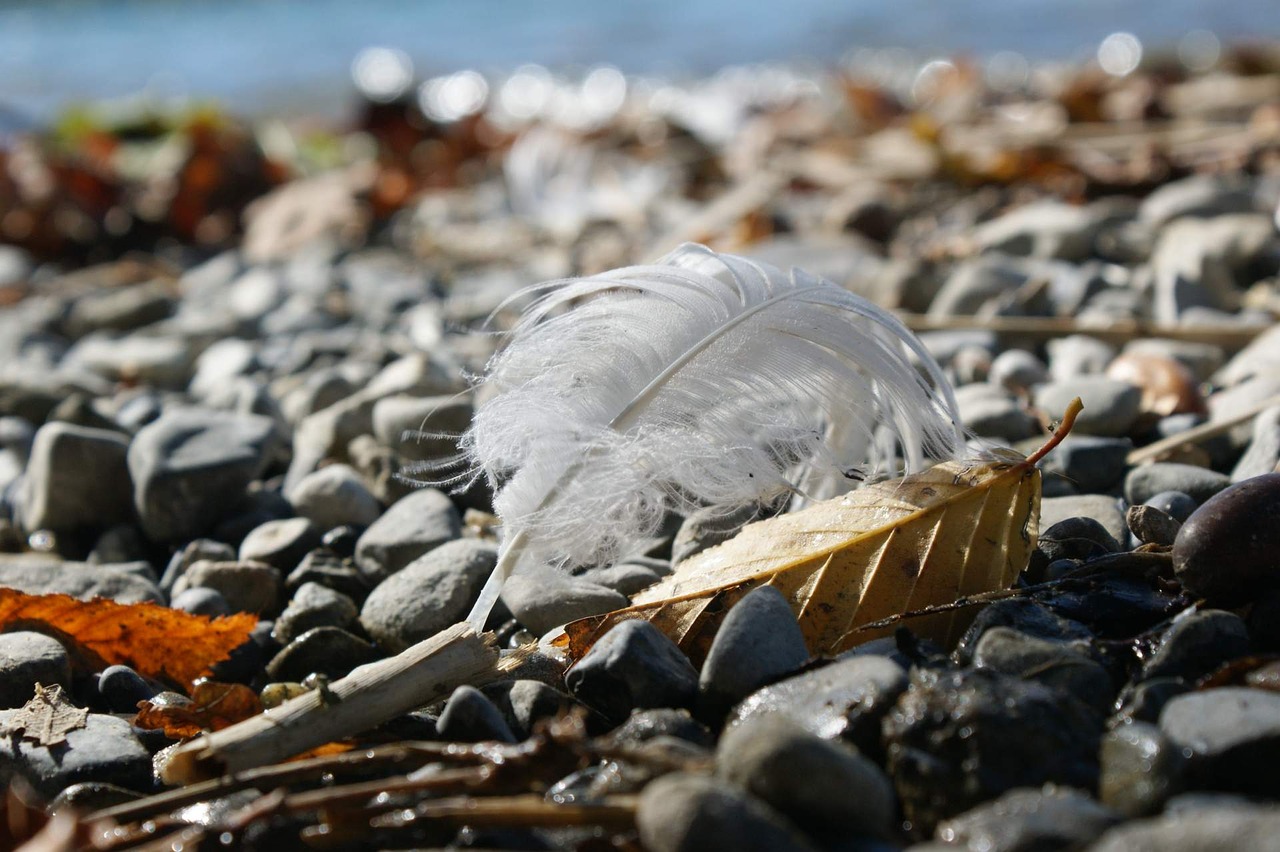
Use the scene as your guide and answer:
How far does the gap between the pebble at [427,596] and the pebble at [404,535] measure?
0.18 metres

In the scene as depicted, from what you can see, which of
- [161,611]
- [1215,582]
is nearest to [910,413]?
[1215,582]

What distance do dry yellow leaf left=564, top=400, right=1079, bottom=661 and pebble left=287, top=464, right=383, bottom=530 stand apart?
1060 millimetres

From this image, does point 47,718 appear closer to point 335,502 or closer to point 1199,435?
point 335,502

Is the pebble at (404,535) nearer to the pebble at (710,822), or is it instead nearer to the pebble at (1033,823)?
the pebble at (710,822)

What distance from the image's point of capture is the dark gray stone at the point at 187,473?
301 centimetres

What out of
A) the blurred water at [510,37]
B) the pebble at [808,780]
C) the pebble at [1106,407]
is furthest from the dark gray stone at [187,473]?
the blurred water at [510,37]

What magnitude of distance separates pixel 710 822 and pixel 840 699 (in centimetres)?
39

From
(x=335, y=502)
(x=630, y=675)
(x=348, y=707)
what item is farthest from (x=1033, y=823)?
(x=335, y=502)

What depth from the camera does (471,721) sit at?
1843 millimetres

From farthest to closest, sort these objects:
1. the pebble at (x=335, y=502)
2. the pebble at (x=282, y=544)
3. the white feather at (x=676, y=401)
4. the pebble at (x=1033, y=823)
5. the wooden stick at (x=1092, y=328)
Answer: the wooden stick at (x=1092, y=328), the pebble at (x=335, y=502), the pebble at (x=282, y=544), the white feather at (x=676, y=401), the pebble at (x=1033, y=823)

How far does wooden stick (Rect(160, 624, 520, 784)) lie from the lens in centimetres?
177

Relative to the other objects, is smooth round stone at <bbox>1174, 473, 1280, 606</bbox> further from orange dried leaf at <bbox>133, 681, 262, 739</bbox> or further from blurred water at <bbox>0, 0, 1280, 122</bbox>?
blurred water at <bbox>0, 0, 1280, 122</bbox>

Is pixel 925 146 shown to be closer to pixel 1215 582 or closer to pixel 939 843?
pixel 1215 582

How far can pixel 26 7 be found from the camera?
90.7 ft
